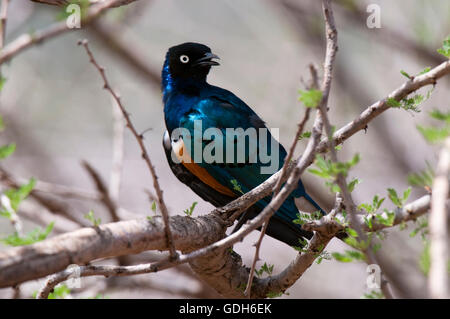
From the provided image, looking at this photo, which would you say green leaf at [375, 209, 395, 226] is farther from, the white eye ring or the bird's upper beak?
the white eye ring

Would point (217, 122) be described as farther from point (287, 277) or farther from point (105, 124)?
point (105, 124)

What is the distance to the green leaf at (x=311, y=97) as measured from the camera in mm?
1745

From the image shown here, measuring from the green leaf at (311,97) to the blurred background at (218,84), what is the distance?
9.69ft

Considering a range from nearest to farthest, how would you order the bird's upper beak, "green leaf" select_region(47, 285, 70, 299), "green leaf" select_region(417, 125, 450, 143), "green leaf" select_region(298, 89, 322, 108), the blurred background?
"green leaf" select_region(417, 125, 450, 143) < "green leaf" select_region(298, 89, 322, 108) < "green leaf" select_region(47, 285, 70, 299) < the bird's upper beak < the blurred background

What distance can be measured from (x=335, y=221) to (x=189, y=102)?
2.18 m

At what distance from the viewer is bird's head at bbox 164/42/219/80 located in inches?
178

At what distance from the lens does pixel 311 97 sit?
1.75m

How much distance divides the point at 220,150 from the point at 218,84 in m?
4.17

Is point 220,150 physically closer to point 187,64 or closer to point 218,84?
point 187,64

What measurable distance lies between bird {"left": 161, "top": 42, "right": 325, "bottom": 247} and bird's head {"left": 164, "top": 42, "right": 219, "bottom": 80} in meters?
0.09

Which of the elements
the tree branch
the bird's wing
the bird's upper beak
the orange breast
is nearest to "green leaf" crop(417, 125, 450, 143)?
the tree branch

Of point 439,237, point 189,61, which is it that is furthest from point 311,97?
point 189,61

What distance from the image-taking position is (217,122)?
4.13 meters

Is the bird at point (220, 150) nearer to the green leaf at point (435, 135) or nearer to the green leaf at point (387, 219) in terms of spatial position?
the green leaf at point (387, 219)
